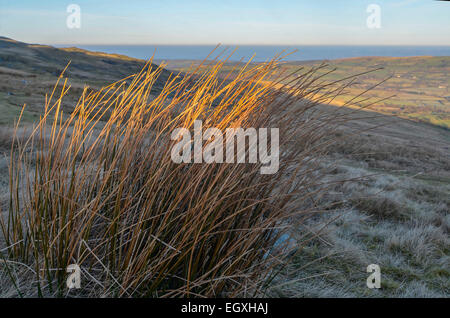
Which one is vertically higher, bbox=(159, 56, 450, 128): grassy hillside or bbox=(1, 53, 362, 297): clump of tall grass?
bbox=(159, 56, 450, 128): grassy hillside


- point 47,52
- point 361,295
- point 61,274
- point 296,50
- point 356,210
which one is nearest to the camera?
point 61,274

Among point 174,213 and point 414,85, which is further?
point 414,85

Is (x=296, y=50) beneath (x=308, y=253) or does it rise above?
above

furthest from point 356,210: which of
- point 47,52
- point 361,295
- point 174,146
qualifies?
point 47,52

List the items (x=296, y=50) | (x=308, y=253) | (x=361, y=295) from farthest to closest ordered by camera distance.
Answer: (x=308, y=253)
(x=361, y=295)
(x=296, y=50)

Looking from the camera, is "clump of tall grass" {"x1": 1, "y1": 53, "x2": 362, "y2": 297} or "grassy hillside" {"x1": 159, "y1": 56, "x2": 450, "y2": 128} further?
"grassy hillside" {"x1": 159, "y1": 56, "x2": 450, "y2": 128}

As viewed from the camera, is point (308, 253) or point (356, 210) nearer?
point (308, 253)

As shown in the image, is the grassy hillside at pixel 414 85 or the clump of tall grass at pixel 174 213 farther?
the grassy hillside at pixel 414 85

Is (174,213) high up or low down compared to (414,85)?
down

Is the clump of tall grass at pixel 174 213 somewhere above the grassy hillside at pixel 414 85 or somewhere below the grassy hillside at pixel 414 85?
below
